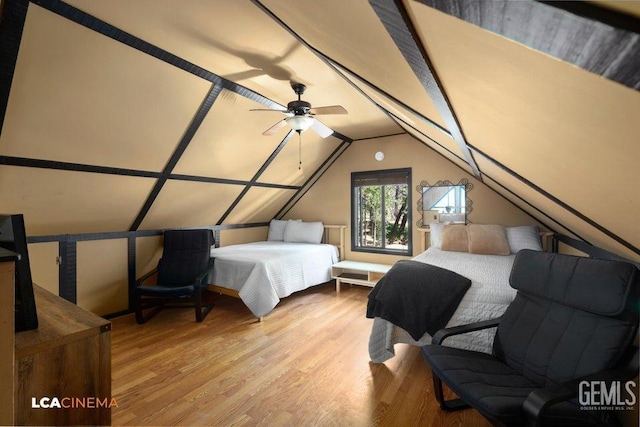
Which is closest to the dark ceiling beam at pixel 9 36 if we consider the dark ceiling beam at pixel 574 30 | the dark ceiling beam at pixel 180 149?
the dark ceiling beam at pixel 180 149

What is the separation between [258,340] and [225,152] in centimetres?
216

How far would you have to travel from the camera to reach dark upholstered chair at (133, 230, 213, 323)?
10.3 feet

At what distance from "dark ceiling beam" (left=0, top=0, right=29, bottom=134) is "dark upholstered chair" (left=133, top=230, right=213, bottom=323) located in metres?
2.12

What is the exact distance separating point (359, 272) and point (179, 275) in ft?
8.40

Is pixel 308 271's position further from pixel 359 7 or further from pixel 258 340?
pixel 359 7

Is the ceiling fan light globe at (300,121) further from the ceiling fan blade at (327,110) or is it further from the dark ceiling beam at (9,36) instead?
the dark ceiling beam at (9,36)

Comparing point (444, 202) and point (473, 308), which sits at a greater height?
point (444, 202)

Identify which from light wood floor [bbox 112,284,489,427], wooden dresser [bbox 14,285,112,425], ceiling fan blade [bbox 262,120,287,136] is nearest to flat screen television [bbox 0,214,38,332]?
wooden dresser [bbox 14,285,112,425]

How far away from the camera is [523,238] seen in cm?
327

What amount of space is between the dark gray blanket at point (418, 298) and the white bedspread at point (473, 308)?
2.8 inches

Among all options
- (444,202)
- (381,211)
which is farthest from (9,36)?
(444,202)

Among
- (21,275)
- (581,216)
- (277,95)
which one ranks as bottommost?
(21,275)

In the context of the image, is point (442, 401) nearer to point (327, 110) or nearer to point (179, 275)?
point (327, 110)

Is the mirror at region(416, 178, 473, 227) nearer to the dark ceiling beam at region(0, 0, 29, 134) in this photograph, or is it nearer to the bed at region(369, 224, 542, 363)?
the bed at region(369, 224, 542, 363)
